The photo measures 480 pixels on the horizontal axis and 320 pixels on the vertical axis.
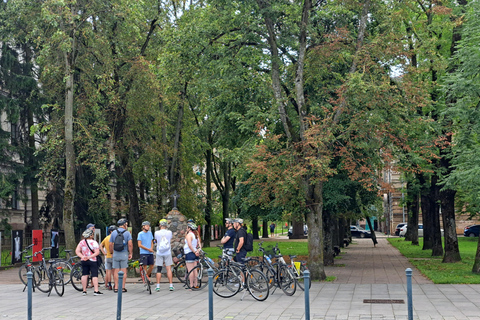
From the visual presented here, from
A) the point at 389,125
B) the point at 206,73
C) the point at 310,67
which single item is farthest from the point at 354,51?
the point at 206,73

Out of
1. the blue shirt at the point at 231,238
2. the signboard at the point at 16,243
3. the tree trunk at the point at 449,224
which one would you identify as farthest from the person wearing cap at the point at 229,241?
the signboard at the point at 16,243

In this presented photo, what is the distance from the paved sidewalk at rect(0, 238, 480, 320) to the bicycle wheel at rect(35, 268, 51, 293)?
0.21m

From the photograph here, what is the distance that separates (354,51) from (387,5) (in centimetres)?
198

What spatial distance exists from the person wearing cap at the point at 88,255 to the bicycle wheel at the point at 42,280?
1322mm

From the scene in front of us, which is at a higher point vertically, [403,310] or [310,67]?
[310,67]

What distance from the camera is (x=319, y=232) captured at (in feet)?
62.4

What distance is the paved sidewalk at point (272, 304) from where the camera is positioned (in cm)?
1153

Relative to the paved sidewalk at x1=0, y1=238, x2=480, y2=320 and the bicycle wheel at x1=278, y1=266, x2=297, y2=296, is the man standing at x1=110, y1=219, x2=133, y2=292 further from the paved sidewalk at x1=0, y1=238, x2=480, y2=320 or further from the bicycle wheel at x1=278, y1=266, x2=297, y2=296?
the bicycle wheel at x1=278, y1=266, x2=297, y2=296

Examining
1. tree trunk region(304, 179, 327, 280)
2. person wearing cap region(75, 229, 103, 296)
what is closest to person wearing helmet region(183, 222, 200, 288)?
person wearing cap region(75, 229, 103, 296)

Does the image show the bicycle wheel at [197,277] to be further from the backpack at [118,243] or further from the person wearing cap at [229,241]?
the backpack at [118,243]

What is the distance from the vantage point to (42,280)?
16156mm

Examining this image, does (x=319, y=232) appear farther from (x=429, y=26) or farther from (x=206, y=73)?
(x=429, y=26)

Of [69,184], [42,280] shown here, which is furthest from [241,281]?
[69,184]

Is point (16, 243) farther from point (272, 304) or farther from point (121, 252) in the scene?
point (272, 304)
